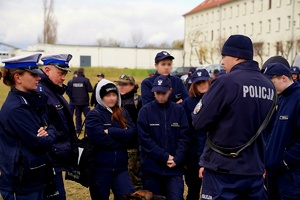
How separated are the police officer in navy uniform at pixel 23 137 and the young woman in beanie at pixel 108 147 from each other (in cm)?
117

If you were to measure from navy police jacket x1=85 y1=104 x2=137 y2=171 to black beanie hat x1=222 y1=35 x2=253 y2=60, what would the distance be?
188 cm

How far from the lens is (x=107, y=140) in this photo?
5.05m

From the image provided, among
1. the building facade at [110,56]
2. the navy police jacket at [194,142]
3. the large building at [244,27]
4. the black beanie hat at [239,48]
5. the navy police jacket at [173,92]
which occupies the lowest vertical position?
the navy police jacket at [194,142]

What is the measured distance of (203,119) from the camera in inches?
146

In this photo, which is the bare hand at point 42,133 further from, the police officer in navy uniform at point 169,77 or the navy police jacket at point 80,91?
the navy police jacket at point 80,91

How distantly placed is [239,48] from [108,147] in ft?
6.97

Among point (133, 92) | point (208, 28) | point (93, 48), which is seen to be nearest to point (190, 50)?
point (208, 28)

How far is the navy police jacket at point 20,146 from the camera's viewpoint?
3.63m

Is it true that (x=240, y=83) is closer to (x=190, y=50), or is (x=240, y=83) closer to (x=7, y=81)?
(x=7, y=81)

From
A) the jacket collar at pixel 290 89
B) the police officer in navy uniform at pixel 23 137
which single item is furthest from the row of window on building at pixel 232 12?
the police officer in navy uniform at pixel 23 137

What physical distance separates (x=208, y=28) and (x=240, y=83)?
76401 mm

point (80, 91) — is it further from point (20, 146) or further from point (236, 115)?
point (236, 115)

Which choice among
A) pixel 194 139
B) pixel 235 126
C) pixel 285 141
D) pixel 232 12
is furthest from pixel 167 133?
pixel 232 12

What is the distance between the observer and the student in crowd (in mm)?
5168
